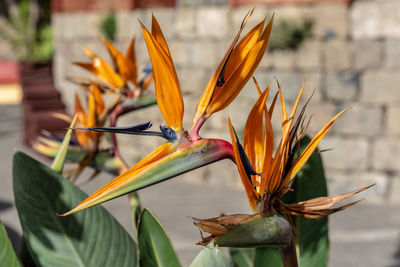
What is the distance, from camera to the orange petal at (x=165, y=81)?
580 mm

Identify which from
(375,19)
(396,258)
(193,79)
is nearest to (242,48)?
(396,258)

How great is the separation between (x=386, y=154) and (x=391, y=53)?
2.78 feet

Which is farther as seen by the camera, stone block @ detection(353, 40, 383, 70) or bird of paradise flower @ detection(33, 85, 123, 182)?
stone block @ detection(353, 40, 383, 70)

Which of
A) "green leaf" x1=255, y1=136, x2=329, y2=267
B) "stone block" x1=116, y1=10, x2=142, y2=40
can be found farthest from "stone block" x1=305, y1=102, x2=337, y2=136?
"green leaf" x1=255, y1=136, x2=329, y2=267

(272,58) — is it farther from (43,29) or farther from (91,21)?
(43,29)

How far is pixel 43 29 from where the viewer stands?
14172 mm

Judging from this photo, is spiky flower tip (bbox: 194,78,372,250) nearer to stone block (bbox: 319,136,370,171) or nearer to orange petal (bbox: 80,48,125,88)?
orange petal (bbox: 80,48,125,88)

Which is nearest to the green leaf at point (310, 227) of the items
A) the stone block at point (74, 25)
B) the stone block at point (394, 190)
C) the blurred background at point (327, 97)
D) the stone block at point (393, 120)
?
the blurred background at point (327, 97)

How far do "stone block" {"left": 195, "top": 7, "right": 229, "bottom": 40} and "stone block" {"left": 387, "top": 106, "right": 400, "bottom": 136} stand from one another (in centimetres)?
161

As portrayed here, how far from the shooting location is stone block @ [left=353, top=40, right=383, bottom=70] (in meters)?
4.68

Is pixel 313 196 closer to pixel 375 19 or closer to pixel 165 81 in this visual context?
pixel 165 81

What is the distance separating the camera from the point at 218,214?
489 cm

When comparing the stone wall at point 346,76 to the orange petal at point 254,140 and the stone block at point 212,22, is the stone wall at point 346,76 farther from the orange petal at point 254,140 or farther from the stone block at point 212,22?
the orange petal at point 254,140

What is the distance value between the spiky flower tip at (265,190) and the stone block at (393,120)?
14.3 ft
